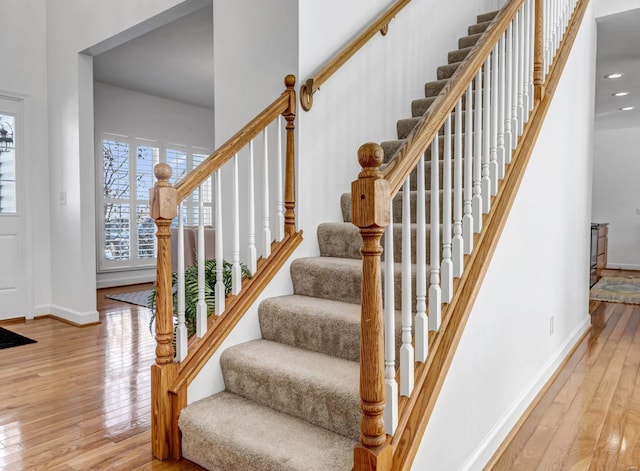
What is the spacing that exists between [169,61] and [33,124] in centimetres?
176

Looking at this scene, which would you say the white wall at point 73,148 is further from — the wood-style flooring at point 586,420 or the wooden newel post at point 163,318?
the wood-style flooring at point 586,420

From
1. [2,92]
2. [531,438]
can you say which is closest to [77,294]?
[2,92]

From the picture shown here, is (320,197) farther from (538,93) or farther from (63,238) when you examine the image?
(63,238)

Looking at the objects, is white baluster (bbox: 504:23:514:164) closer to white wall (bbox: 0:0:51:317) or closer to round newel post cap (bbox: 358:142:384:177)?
round newel post cap (bbox: 358:142:384:177)

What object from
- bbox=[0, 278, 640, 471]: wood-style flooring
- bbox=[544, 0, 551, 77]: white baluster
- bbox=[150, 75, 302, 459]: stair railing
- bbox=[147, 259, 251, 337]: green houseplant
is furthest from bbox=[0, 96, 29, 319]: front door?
bbox=[544, 0, 551, 77]: white baluster

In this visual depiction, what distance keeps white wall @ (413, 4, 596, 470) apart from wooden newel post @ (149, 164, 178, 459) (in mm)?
1055

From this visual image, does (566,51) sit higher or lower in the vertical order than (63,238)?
higher

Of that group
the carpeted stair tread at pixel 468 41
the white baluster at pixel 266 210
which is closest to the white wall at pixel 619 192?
the carpeted stair tread at pixel 468 41

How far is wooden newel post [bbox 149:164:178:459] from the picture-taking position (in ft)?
5.88

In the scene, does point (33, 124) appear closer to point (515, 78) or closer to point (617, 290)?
point (515, 78)

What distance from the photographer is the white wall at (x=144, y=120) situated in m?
6.42

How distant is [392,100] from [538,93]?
1.04m

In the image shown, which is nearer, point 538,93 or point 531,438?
point 531,438

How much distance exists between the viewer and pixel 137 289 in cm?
632
